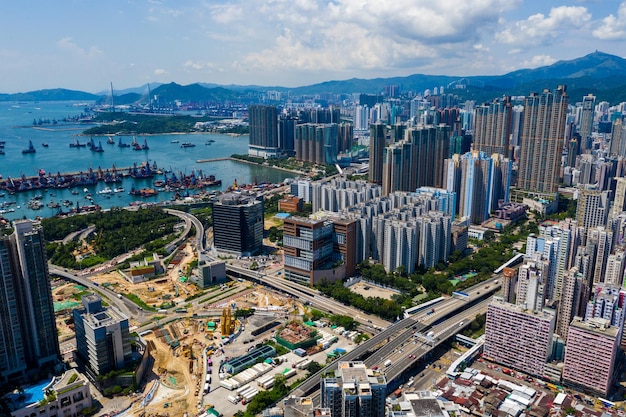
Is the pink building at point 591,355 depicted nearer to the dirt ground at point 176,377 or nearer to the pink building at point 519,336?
the pink building at point 519,336

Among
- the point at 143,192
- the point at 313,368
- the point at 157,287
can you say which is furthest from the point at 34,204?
the point at 313,368

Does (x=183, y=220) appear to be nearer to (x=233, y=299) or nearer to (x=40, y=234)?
(x=233, y=299)

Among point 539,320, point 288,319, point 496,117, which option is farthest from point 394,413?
point 496,117

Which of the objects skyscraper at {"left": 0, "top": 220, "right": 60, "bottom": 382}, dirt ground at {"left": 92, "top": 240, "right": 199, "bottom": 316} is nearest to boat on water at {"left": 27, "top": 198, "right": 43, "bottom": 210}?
dirt ground at {"left": 92, "top": 240, "right": 199, "bottom": 316}

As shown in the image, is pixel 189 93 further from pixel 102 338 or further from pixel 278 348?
pixel 102 338

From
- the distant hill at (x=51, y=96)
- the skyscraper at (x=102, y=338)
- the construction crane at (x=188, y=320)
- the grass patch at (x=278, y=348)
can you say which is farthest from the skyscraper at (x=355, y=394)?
the distant hill at (x=51, y=96)
